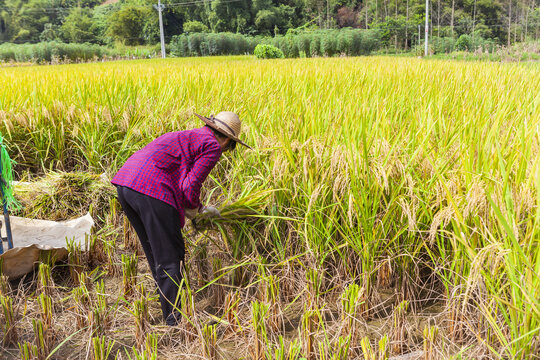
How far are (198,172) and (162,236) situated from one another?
0.31 m

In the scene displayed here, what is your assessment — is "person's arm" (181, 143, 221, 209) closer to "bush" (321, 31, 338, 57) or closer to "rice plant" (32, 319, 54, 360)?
"rice plant" (32, 319, 54, 360)

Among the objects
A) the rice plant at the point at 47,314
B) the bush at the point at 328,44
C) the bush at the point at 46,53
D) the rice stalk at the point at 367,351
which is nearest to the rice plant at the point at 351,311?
the rice stalk at the point at 367,351

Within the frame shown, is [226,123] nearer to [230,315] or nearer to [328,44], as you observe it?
[230,315]

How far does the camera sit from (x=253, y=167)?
7.83ft

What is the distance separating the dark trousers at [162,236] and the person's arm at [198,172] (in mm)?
100

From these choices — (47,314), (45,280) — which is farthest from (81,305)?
(45,280)

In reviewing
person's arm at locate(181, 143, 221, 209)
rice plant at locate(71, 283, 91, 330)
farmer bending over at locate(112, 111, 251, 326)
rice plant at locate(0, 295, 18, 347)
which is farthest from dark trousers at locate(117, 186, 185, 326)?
rice plant at locate(0, 295, 18, 347)

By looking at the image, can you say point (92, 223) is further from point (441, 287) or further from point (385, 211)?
point (441, 287)

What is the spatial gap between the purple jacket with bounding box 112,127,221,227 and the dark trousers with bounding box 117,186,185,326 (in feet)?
0.13

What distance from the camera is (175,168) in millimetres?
1987

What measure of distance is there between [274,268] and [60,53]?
29855 millimetres

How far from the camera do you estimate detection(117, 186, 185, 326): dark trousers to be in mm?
1895

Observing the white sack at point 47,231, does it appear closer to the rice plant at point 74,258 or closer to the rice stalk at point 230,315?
the rice plant at point 74,258

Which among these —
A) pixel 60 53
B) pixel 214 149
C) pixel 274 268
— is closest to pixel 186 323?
pixel 274 268
